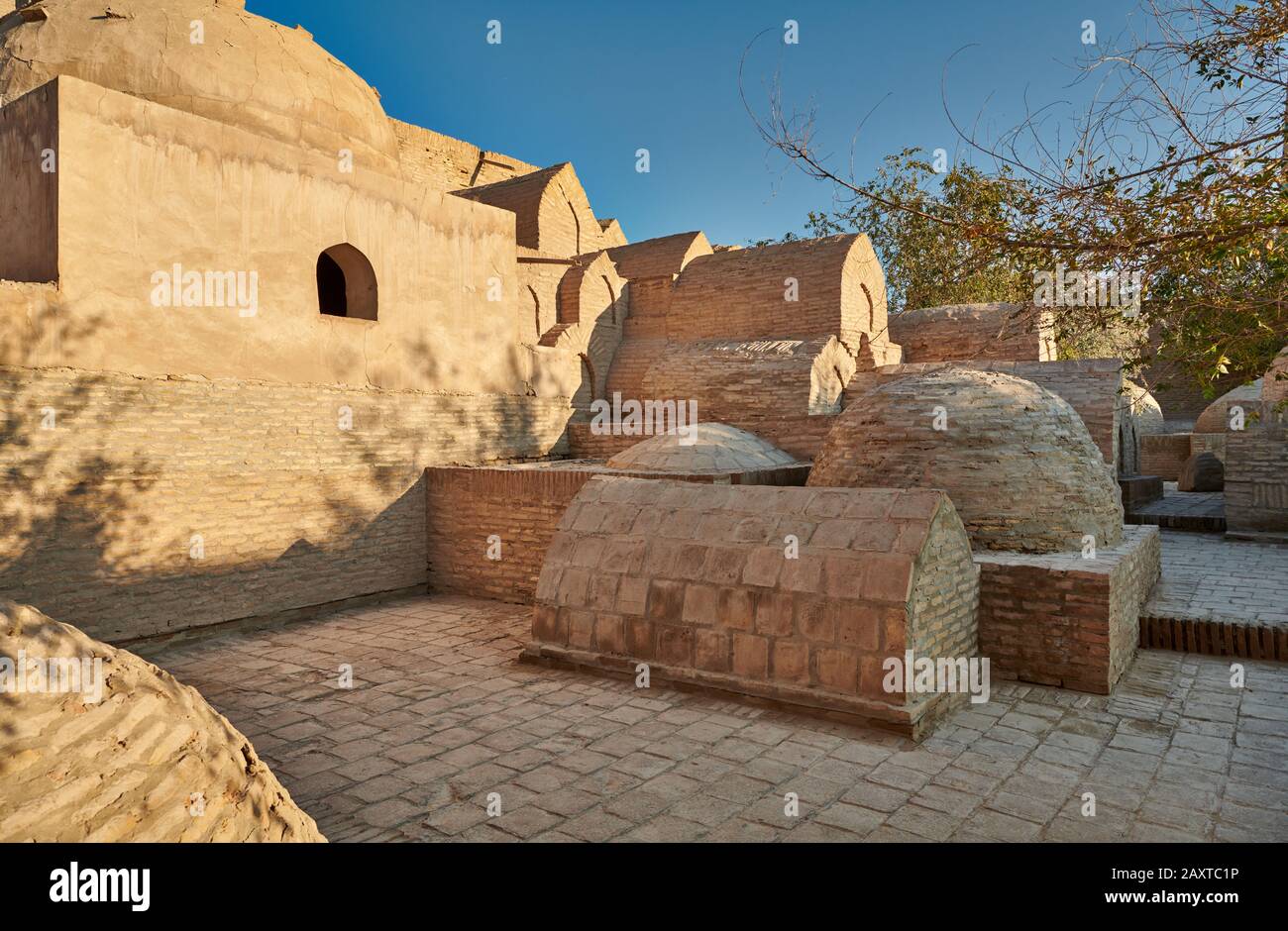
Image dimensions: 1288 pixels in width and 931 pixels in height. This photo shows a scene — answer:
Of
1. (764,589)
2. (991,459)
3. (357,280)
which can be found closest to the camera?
(764,589)

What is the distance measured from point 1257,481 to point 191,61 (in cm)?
1442

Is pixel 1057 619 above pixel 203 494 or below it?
below

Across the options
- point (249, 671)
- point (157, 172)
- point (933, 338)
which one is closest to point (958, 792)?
point (249, 671)

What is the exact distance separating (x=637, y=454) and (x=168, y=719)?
310 inches

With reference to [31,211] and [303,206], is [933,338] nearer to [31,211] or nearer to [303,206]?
[303,206]

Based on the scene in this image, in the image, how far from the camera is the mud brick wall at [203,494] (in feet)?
22.2

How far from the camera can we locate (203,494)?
784cm

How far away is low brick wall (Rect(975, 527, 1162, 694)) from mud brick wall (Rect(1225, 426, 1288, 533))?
6.53 m

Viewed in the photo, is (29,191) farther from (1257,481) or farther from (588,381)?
(1257,481)

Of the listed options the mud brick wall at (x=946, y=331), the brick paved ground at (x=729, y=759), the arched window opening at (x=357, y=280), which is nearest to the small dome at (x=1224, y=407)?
the mud brick wall at (x=946, y=331)

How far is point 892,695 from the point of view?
5.29 metres

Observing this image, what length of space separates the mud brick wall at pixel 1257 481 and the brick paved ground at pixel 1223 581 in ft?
1.47

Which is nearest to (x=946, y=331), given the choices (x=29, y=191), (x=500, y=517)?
(x=500, y=517)

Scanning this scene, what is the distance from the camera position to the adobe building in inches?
238
